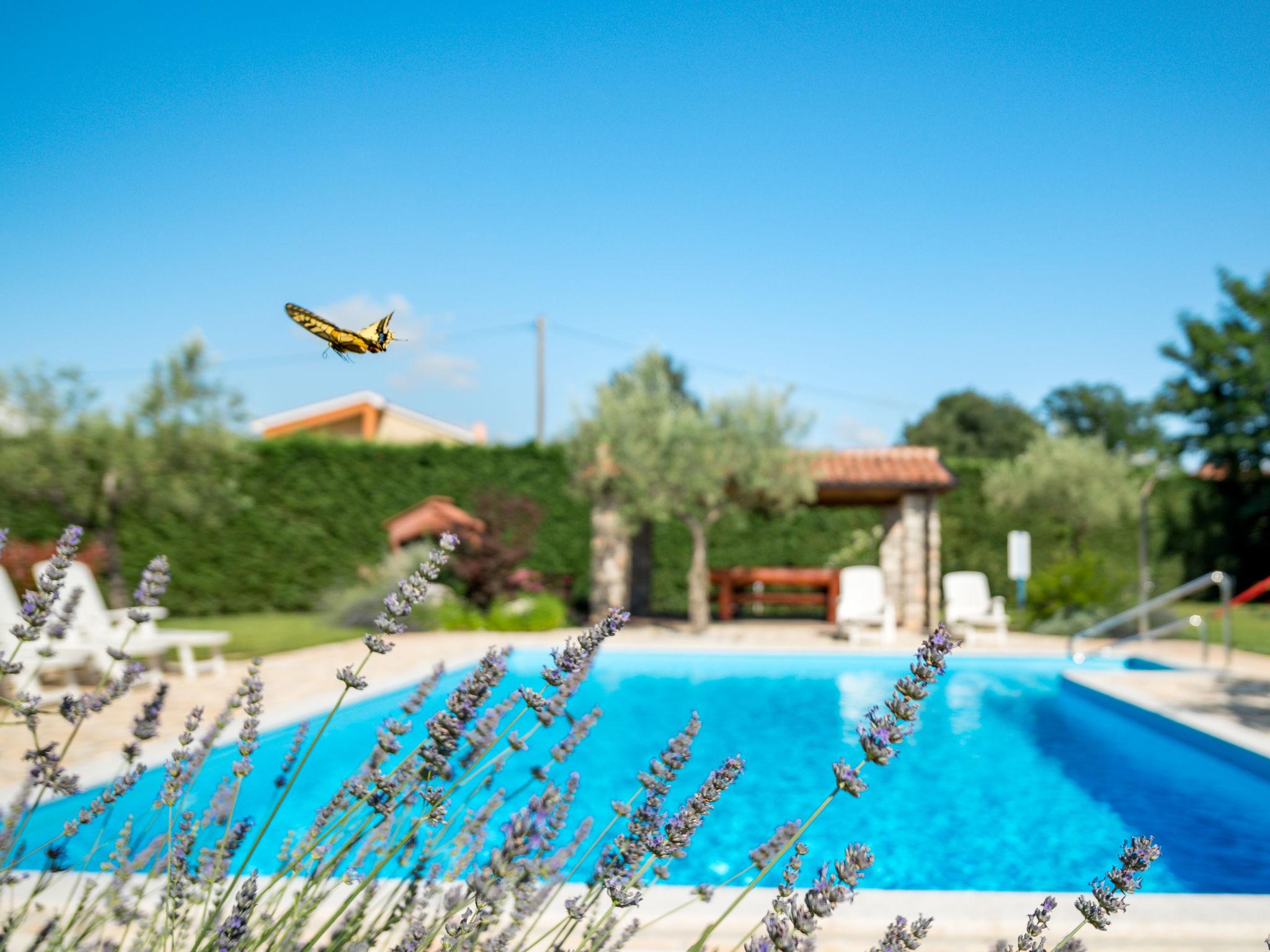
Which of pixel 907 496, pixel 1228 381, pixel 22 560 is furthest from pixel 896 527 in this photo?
pixel 22 560

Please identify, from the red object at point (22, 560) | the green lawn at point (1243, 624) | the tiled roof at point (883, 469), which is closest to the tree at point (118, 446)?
the red object at point (22, 560)

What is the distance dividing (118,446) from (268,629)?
333 centimetres

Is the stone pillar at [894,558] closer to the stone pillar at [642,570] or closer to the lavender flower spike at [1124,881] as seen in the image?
the stone pillar at [642,570]

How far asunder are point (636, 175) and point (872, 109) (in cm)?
353

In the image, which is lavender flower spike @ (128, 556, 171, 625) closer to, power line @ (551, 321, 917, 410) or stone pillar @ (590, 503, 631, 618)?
power line @ (551, 321, 917, 410)

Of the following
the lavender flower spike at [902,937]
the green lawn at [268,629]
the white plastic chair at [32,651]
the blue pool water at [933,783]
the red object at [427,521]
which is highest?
the red object at [427,521]

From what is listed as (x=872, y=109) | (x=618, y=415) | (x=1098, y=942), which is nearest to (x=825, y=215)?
(x=872, y=109)

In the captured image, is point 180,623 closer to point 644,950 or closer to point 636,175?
point 636,175

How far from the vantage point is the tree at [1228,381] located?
59.6 feet

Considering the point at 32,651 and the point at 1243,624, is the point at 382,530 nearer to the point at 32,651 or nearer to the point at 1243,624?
the point at 32,651

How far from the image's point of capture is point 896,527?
13977 millimetres

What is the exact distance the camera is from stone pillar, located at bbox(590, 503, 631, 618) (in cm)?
1293

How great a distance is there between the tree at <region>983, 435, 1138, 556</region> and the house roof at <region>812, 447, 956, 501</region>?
200 cm

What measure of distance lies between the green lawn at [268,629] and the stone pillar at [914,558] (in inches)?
308
